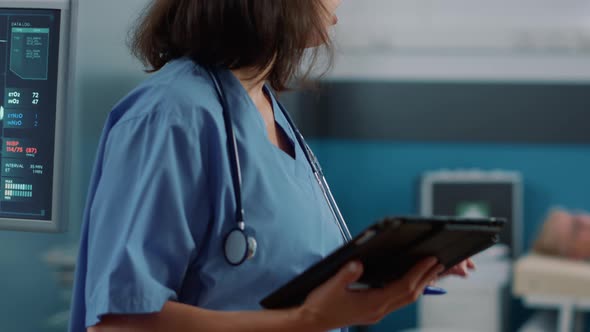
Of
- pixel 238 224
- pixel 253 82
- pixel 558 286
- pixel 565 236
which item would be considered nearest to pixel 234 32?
pixel 253 82

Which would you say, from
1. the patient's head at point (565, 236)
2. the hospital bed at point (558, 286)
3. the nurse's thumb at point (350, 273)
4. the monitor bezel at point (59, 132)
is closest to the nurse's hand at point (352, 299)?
the nurse's thumb at point (350, 273)

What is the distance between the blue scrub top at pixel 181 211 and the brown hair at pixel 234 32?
0.03 metres

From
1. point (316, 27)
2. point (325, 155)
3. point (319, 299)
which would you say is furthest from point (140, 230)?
point (325, 155)

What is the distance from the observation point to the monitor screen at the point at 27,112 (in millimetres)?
1037

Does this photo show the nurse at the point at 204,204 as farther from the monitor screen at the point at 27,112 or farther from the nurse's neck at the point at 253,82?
the monitor screen at the point at 27,112

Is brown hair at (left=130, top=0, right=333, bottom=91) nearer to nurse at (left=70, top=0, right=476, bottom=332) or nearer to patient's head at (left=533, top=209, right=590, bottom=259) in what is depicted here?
nurse at (left=70, top=0, right=476, bottom=332)

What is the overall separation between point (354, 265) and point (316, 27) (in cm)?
33

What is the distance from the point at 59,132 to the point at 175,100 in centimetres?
25

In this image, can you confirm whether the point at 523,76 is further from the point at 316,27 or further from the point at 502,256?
the point at 316,27

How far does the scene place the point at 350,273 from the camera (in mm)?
798

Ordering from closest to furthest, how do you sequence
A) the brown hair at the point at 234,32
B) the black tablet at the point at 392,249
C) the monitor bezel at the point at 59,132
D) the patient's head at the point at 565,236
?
the black tablet at the point at 392,249 → the brown hair at the point at 234,32 → the monitor bezel at the point at 59,132 → the patient's head at the point at 565,236

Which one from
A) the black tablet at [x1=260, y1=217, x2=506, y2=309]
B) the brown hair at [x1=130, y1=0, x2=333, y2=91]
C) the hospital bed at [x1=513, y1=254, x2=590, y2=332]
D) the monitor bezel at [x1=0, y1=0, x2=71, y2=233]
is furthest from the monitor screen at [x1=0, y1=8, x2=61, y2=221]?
the hospital bed at [x1=513, y1=254, x2=590, y2=332]

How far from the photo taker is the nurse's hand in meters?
0.81

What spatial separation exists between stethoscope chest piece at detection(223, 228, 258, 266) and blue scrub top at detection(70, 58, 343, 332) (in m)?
0.01
